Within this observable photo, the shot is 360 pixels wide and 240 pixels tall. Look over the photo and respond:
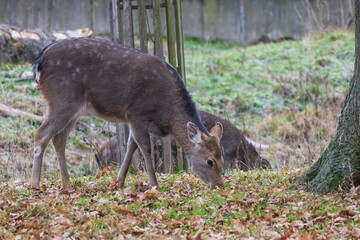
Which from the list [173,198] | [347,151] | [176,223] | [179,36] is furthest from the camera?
[179,36]

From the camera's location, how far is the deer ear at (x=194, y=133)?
24.9 ft

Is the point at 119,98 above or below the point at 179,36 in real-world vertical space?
below

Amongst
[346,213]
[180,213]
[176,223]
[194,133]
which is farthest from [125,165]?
[346,213]

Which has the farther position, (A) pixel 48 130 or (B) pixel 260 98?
(B) pixel 260 98

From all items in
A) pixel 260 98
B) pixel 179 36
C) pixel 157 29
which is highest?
pixel 157 29

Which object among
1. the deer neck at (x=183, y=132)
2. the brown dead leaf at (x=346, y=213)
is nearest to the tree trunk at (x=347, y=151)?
the brown dead leaf at (x=346, y=213)

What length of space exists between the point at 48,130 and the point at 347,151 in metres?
3.65

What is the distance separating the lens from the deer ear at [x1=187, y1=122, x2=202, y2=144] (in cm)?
760

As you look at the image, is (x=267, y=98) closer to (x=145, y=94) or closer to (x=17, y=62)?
(x=17, y=62)

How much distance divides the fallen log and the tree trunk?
1028cm

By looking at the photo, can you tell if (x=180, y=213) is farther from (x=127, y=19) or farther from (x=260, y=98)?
(x=260, y=98)

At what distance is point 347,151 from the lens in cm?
627

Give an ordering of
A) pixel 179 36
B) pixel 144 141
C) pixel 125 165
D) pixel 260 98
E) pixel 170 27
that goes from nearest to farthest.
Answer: pixel 144 141 → pixel 125 165 → pixel 170 27 → pixel 179 36 → pixel 260 98

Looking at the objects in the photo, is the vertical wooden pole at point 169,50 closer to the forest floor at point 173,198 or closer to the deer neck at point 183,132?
the forest floor at point 173,198
